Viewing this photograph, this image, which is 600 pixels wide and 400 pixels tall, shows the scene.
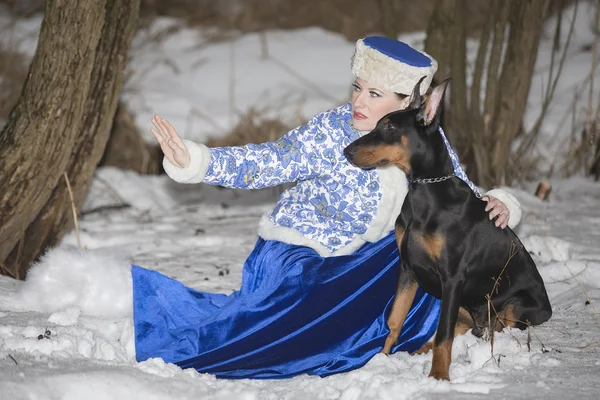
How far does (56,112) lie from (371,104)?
1829 millimetres

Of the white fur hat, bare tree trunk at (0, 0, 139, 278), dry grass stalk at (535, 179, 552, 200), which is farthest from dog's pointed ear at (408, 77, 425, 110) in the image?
dry grass stalk at (535, 179, 552, 200)

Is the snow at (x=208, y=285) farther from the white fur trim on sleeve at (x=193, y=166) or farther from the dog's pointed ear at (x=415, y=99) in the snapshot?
the dog's pointed ear at (x=415, y=99)

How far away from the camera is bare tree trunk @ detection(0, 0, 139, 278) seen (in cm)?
444

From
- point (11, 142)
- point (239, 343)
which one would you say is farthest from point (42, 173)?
point (239, 343)

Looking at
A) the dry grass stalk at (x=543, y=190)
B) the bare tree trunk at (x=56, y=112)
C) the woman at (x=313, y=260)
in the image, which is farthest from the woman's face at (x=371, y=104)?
the dry grass stalk at (x=543, y=190)

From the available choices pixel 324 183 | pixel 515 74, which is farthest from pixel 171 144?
pixel 515 74

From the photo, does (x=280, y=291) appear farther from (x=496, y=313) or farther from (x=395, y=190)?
(x=496, y=313)

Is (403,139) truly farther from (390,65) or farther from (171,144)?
(171,144)

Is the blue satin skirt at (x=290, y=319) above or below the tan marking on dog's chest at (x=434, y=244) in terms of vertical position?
below

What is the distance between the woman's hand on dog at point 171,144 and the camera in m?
3.43

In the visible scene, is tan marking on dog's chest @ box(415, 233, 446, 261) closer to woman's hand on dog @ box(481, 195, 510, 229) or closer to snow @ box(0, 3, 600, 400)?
woman's hand on dog @ box(481, 195, 510, 229)

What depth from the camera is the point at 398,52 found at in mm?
3590

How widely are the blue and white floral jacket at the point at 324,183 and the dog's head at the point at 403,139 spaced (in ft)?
1.17

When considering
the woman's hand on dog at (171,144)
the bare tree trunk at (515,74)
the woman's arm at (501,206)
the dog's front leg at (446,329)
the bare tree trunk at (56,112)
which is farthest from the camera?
the bare tree trunk at (515,74)
